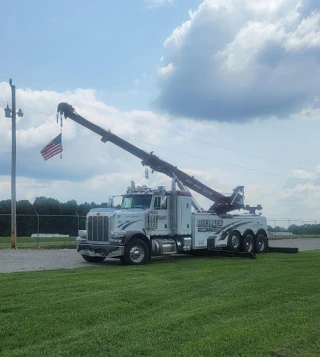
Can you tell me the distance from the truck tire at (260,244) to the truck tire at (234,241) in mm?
1211

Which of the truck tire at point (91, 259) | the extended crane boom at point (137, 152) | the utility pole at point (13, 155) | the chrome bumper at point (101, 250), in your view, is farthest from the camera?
the utility pole at point (13, 155)

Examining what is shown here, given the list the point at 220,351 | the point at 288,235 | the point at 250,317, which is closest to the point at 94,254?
the point at 250,317

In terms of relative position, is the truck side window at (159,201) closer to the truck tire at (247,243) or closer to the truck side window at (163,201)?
the truck side window at (163,201)

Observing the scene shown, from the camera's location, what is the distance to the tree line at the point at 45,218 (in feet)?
153

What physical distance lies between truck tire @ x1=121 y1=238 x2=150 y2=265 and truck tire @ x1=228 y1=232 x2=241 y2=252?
576cm

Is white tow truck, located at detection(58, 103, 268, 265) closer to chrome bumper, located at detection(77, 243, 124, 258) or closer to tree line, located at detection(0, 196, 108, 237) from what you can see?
chrome bumper, located at detection(77, 243, 124, 258)

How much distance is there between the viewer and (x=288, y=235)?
166ft

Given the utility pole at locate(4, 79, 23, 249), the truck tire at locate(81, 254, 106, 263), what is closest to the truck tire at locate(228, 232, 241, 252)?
the truck tire at locate(81, 254, 106, 263)

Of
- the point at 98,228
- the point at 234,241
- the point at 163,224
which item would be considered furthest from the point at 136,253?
the point at 234,241

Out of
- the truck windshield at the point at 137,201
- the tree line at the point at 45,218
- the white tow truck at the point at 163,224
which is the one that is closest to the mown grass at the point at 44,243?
the tree line at the point at 45,218

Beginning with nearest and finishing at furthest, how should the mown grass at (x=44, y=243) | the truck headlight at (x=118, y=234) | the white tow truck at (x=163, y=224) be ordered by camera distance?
1. the truck headlight at (x=118, y=234)
2. the white tow truck at (x=163, y=224)
3. the mown grass at (x=44, y=243)

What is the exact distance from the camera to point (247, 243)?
22.8 meters

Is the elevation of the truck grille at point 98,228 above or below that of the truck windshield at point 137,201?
below

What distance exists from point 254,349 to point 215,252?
1490cm
